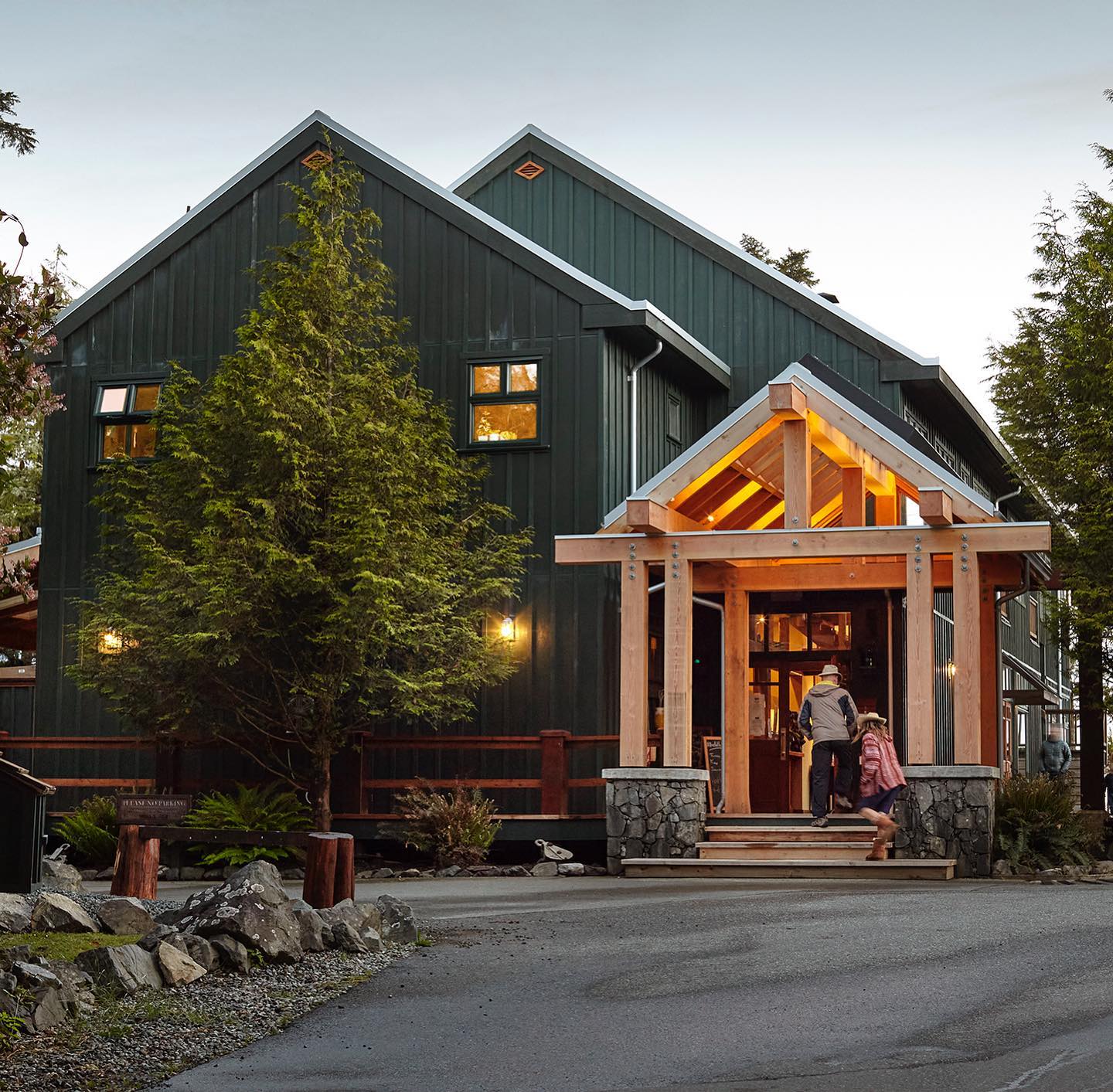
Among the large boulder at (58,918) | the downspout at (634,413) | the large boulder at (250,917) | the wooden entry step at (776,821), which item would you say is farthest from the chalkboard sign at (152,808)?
the downspout at (634,413)

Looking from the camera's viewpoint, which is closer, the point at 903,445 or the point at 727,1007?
the point at 727,1007

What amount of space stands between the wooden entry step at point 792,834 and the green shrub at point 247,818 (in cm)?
508

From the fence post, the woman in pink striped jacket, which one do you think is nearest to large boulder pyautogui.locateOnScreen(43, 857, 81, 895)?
the fence post

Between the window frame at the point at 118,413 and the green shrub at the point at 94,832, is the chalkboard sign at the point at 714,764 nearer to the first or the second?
the green shrub at the point at 94,832

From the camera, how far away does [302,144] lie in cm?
2398

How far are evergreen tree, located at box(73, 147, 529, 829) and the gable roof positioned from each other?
2135 mm

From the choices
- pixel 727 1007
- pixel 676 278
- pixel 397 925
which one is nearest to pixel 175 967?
pixel 397 925

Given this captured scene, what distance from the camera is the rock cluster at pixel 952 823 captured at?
17234 mm

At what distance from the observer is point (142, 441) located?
23562 mm

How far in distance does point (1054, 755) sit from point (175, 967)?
20559 millimetres

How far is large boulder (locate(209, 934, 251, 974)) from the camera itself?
9.88 m

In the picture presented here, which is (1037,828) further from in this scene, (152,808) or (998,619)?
(152,808)

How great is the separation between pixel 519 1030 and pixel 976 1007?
2413 mm

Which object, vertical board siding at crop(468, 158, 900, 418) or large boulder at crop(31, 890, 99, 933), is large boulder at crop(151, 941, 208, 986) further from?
vertical board siding at crop(468, 158, 900, 418)
